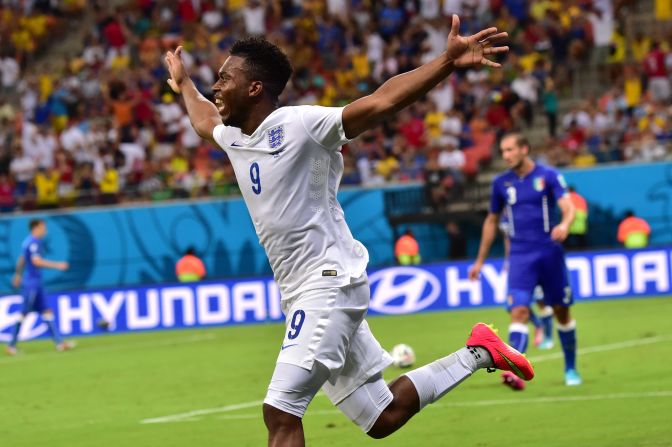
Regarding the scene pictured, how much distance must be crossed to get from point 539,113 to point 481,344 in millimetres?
20142

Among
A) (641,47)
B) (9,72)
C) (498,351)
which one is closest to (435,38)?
(641,47)

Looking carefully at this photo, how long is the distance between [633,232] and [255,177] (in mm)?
17819

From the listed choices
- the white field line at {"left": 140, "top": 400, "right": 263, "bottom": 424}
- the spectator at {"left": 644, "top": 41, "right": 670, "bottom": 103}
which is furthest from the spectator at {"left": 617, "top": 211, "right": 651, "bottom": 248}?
the white field line at {"left": 140, "top": 400, "right": 263, "bottom": 424}

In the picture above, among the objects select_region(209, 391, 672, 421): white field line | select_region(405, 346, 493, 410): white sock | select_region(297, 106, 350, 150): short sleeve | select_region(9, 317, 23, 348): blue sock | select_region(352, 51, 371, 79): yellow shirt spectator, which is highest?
select_region(297, 106, 350, 150): short sleeve

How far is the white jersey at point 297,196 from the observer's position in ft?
20.8

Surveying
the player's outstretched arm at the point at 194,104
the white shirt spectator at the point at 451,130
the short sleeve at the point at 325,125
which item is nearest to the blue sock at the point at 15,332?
the white shirt spectator at the point at 451,130

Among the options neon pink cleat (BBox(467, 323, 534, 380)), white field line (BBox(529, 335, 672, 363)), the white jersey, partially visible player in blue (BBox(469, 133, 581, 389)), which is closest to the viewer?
the white jersey

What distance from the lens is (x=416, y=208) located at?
2489cm

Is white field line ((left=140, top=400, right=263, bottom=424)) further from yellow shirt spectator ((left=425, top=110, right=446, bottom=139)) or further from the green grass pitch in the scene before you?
yellow shirt spectator ((left=425, top=110, right=446, bottom=139))

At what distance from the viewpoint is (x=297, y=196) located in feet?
21.0

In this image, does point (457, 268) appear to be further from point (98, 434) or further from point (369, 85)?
point (98, 434)

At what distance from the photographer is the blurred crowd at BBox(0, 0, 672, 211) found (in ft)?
82.8

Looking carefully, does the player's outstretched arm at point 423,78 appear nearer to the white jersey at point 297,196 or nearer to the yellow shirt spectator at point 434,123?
the white jersey at point 297,196

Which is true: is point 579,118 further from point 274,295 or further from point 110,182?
point 110,182
